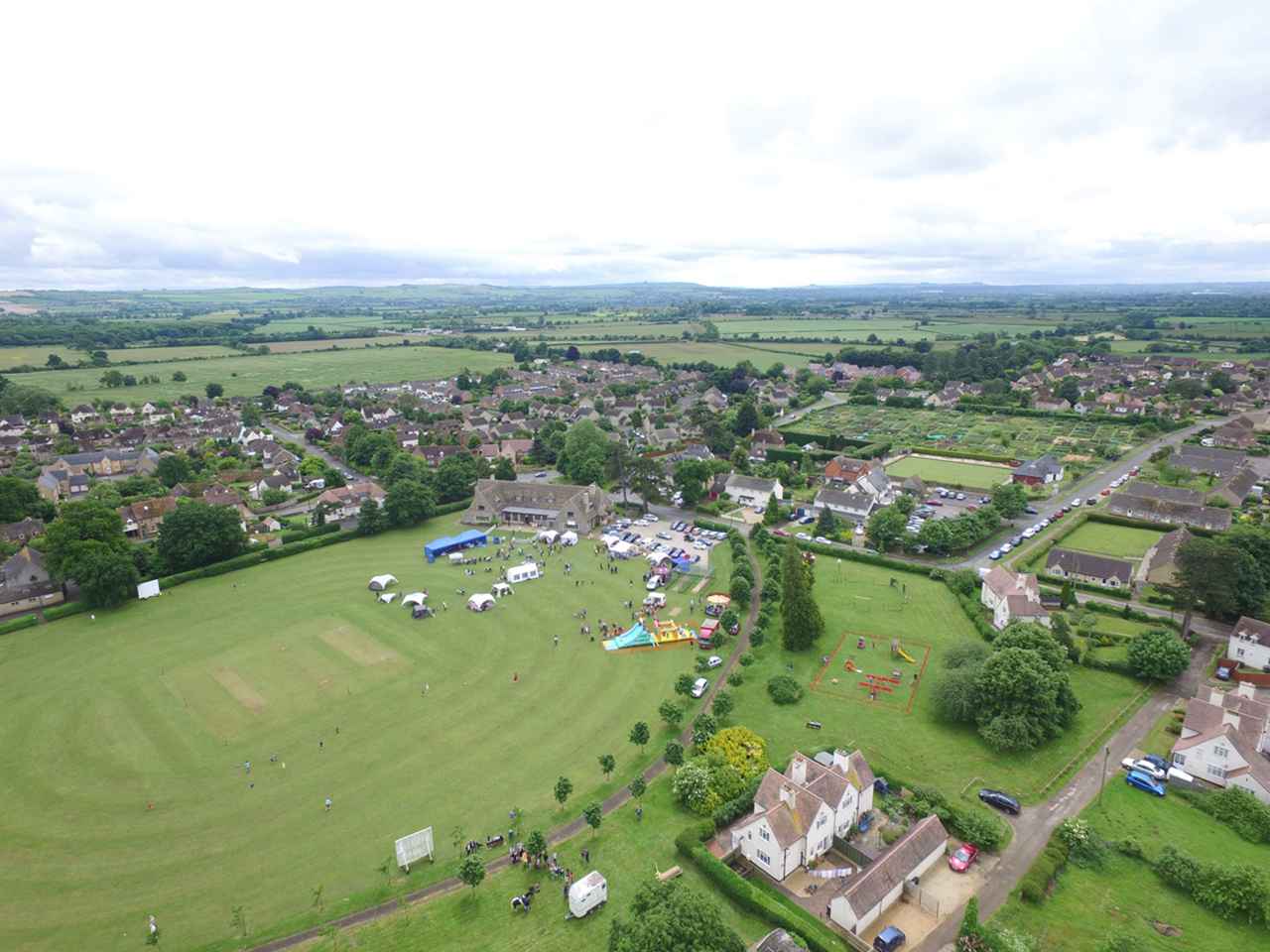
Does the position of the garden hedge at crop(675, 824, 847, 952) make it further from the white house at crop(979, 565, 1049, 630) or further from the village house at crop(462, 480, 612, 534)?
the village house at crop(462, 480, 612, 534)

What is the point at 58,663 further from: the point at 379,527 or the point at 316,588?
the point at 379,527

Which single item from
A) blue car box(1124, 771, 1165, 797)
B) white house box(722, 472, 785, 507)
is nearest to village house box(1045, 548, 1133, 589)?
blue car box(1124, 771, 1165, 797)

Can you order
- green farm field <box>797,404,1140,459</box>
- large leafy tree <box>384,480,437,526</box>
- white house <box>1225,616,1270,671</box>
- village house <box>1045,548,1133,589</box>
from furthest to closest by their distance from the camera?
green farm field <box>797,404,1140,459</box>
large leafy tree <box>384,480,437,526</box>
village house <box>1045,548,1133,589</box>
white house <box>1225,616,1270,671</box>

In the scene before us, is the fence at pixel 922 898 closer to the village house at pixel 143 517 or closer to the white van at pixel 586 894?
the white van at pixel 586 894

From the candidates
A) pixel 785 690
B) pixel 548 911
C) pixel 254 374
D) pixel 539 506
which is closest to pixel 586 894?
pixel 548 911

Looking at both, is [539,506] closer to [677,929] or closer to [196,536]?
[196,536]

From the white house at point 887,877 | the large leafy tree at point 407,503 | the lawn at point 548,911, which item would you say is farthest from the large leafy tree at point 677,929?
the large leafy tree at point 407,503
